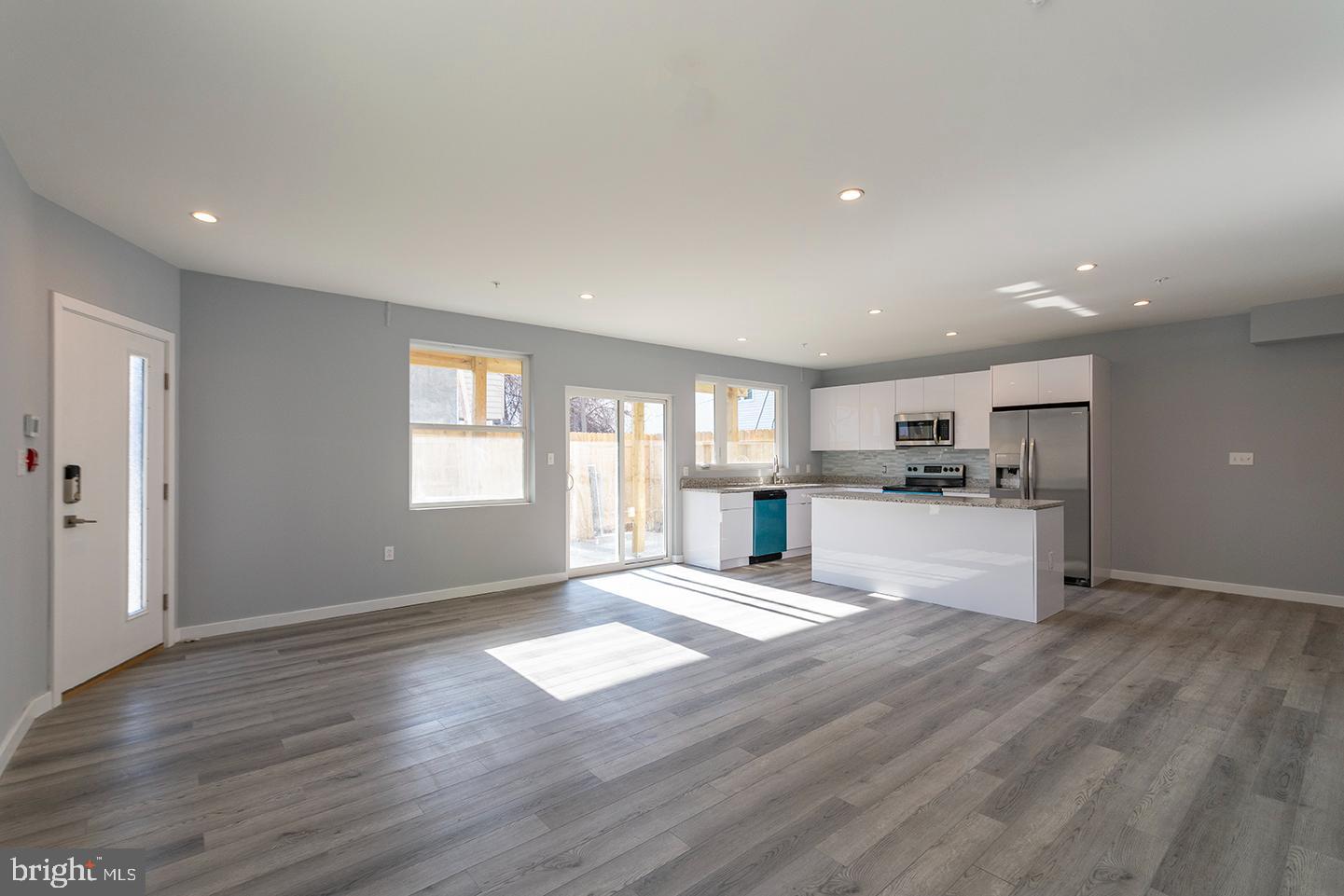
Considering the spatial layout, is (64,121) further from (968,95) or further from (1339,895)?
(1339,895)

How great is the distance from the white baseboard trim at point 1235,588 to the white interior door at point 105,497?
8.24 m

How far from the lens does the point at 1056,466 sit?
19.6ft

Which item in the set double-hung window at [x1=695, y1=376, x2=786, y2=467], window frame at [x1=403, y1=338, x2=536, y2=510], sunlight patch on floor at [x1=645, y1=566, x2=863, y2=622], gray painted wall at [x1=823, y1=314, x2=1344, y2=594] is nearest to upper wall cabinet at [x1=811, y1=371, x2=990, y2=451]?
double-hung window at [x1=695, y1=376, x2=786, y2=467]

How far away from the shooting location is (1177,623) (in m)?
4.54

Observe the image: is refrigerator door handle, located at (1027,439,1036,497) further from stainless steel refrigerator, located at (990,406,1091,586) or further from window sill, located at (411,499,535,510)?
window sill, located at (411,499,535,510)

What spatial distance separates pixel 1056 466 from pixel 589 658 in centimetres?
496

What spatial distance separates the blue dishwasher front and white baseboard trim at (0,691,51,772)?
18.7ft

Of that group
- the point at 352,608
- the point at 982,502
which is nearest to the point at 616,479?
the point at 352,608

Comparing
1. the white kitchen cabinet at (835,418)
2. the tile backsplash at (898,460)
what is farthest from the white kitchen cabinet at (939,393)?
the white kitchen cabinet at (835,418)

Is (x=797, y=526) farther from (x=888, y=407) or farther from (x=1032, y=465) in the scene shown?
(x=1032, y=465)

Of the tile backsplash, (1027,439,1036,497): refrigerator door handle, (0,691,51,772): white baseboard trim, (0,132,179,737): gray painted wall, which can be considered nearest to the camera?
(0,691,51,772): white baseboard trim

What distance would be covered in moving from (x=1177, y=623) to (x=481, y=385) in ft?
19.6

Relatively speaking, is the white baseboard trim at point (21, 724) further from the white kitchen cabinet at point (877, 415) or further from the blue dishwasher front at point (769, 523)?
the white kitchen cabinet at point (877, 415)

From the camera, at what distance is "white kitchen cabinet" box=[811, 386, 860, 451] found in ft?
27.0
